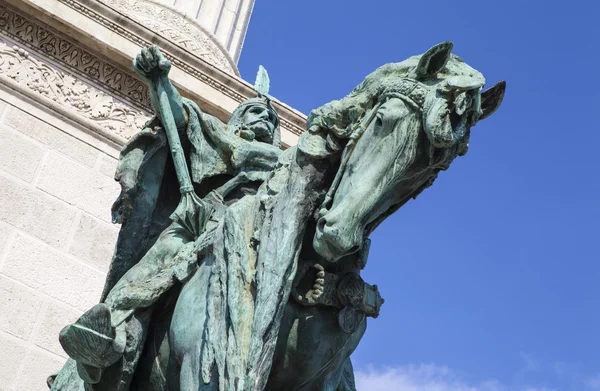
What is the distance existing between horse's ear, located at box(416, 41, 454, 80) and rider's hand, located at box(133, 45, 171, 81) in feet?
4.33

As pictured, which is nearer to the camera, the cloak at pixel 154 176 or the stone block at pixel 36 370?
the cloak at pixel 154 176

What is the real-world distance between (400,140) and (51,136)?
3755 mm

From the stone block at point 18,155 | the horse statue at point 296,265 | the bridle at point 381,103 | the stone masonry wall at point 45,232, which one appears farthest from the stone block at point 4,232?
the bridle at point 381,103

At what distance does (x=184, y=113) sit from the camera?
4480mm

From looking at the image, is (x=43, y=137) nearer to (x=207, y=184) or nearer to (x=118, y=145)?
(x=118, y=145)

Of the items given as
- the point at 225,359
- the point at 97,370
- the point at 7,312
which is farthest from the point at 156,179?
the point at 7,312

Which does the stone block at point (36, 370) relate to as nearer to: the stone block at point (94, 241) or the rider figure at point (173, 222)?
the stone block at point (94, 241)

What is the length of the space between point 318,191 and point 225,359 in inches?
26.4

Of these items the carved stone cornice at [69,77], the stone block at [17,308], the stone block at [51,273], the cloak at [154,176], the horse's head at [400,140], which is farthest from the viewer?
the carved stone cornice at [69,77]

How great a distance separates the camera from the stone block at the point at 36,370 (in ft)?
19.3

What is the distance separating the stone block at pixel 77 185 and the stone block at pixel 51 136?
0.19 ft

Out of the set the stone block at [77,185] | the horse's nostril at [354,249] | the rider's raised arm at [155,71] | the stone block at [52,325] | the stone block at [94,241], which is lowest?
the horse's nostril at [354,249]

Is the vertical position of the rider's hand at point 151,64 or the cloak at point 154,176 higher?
the rider's hand at point 151,64

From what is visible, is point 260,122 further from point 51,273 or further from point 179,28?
point 179,28
